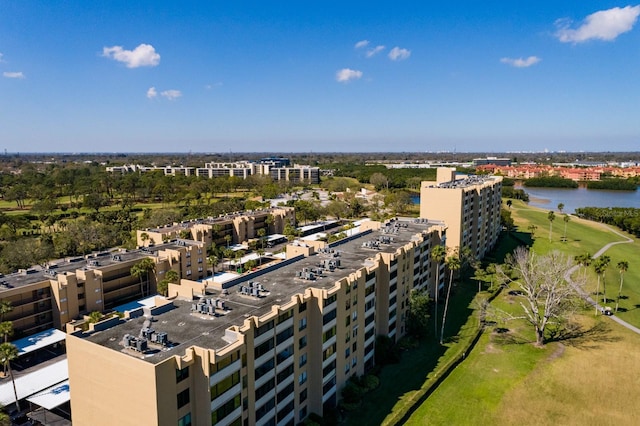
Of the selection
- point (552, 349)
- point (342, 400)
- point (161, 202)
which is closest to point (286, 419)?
point (342, 400)

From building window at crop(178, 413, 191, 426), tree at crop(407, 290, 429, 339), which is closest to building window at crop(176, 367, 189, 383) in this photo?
building window at crop(178, 413, 191, 426)

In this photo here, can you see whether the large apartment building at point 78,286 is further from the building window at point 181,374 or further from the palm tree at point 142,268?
the building window at point 181,374

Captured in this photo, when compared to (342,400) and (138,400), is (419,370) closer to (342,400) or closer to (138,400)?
(342,400)

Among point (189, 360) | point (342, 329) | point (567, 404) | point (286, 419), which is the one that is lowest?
point (567, 404)

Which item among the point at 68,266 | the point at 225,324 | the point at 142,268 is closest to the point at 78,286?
the point at 68,266

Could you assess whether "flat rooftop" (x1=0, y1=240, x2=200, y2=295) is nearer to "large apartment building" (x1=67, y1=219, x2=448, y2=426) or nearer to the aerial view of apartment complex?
the aerial view of apartment complex

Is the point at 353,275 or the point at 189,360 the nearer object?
the point at 189,360
